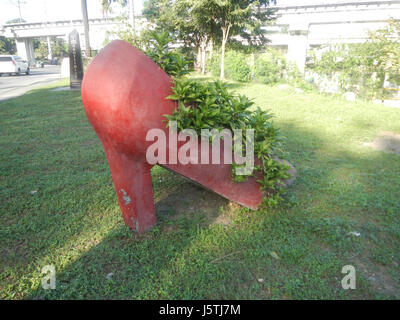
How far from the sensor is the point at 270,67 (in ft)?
48.6

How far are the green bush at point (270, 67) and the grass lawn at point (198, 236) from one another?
1046 cm

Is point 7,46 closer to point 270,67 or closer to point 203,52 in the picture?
point 203,52

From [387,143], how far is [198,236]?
5155 mm

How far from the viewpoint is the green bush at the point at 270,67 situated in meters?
14.7

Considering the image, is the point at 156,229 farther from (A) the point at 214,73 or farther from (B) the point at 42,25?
(B) the point at 42,25

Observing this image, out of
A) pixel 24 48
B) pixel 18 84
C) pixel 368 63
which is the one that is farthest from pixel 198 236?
pixel 24 48

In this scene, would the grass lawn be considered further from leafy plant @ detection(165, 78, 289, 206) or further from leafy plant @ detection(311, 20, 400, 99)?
leafy plant @ detection(311, 20, 400, 99)

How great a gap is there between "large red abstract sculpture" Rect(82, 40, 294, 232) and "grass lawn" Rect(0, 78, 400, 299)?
0.47m

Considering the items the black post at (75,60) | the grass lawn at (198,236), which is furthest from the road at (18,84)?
the grass lawn at (198,236)

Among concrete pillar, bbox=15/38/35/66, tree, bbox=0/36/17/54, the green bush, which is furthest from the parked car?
tree, bbox=0/36/17/54

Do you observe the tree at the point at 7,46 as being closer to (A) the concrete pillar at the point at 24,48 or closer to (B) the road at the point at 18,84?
Result: (A) the concrete pillar at the point at 24,48

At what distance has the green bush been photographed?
14.7 meters

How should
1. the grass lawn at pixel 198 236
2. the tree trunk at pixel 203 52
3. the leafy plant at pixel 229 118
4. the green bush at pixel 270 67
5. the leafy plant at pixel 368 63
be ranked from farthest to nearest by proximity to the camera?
the tree trunk at pixel 203 52
the green bush at pixel 270 67
the leafy plant at pixel 368 63
the leafy plant at pixel 229 118
the grass lawn at pixel 198 236

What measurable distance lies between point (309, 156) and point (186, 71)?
10.6 feet
